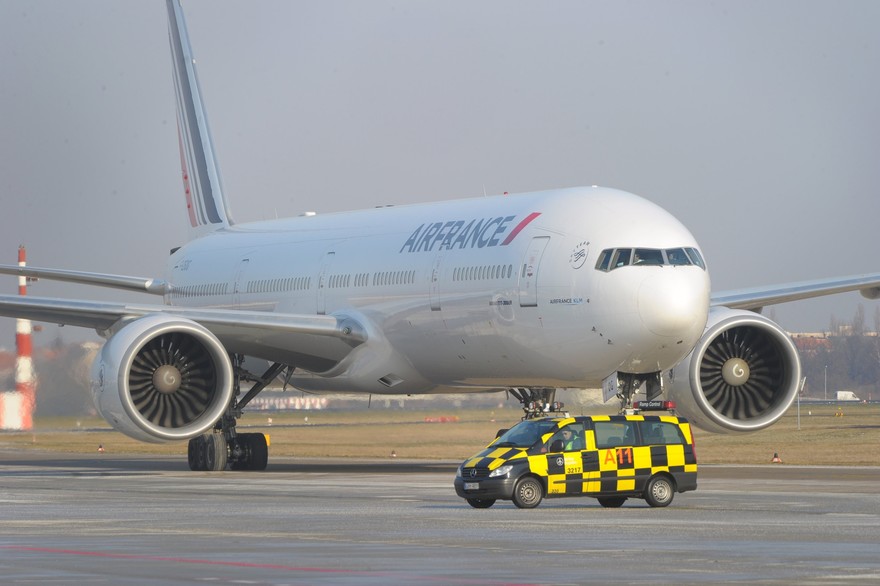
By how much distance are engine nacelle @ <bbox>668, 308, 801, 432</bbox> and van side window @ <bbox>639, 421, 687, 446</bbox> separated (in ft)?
22.4

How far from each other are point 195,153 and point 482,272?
1646 cm

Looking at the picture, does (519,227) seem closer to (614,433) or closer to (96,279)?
(614,433)

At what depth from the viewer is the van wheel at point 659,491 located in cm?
2309

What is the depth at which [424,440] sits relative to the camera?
47.3 metres

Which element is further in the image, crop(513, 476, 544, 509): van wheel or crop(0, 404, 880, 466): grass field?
crop(0, 404, 880, 466): grass field

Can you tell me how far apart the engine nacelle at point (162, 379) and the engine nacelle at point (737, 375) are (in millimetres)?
8237

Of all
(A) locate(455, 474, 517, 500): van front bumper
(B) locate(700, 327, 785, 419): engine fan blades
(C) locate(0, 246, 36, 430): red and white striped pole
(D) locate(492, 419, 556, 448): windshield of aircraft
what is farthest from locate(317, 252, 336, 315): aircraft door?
(C) locate(0, 246, 36, 430): red and white striped pole

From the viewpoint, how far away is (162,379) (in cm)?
3130


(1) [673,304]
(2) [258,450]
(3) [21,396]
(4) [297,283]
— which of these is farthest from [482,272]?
(3) [21,396]

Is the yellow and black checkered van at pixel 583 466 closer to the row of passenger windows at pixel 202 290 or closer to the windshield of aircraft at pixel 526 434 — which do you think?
the windshield of aircraft at pixel 526 434

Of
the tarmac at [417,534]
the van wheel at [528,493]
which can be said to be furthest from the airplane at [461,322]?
the van wheel at [528,493]

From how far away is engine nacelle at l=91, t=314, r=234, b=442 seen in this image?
30094 mm

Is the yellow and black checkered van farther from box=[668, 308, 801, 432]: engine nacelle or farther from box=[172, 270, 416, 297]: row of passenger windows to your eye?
box=[172, 270, 416, 297]: row of passenger windows

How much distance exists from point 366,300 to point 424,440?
14.5 meters
